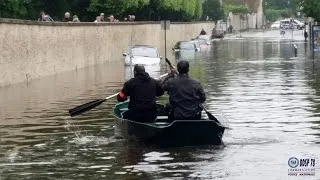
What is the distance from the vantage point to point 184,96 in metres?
15.2

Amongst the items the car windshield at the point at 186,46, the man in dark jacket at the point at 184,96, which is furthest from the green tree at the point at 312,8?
the man in dark jacket at the point at 184,96

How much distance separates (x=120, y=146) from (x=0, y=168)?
2911mm

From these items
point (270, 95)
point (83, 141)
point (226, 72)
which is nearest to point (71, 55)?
point (226, 72)

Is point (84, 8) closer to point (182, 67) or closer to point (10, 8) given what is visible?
point (10, 8)

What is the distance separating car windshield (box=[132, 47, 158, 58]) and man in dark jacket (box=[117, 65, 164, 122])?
2765cm

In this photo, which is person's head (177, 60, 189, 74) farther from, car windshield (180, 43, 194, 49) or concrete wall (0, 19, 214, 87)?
car windshield (180, 43, 194, 49)

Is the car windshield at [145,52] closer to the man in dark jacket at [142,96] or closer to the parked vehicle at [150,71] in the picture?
the parked vehicle at [150,71]

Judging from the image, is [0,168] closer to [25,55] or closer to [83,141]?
[83,141]

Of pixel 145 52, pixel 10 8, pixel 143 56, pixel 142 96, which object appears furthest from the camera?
pixel 145 52

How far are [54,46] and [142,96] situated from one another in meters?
22.3

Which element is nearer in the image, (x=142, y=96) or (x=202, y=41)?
(x=142, y=96)

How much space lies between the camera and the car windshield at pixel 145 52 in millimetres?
43656

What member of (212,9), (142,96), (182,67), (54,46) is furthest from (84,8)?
(212,9)

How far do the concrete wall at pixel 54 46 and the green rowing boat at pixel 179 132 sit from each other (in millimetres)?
14992
